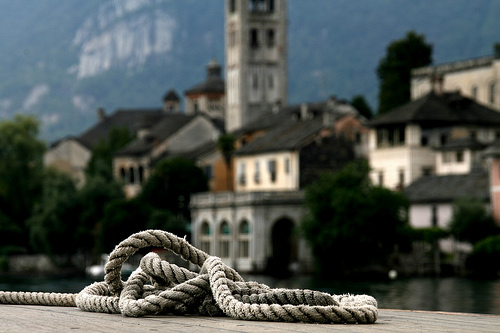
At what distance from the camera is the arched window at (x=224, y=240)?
89.3 metres

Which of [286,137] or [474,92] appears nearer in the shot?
[286,137]

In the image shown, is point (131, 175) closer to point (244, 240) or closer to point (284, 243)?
point (284, 243)

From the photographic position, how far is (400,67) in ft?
414

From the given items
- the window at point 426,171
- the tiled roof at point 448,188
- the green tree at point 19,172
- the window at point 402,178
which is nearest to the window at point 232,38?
the green tree at point 19,172

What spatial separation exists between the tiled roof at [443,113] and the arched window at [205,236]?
15913 millimetres

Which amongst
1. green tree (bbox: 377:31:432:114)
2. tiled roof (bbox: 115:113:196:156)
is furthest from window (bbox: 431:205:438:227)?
tiled roof (bbox: 115:113:196:156)

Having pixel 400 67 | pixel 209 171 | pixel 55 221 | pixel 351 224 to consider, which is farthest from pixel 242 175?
pixel 351 224

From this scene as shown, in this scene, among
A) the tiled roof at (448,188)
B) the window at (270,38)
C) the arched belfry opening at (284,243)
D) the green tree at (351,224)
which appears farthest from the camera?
the window at (270,38)

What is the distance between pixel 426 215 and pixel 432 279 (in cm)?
1273

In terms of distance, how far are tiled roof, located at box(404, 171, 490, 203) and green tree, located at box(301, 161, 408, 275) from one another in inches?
120

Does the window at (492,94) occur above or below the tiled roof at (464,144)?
above

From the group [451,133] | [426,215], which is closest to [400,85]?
[451,133]

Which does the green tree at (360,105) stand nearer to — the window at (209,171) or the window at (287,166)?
the window at (209,171)

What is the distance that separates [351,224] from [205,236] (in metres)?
24.4
